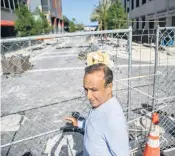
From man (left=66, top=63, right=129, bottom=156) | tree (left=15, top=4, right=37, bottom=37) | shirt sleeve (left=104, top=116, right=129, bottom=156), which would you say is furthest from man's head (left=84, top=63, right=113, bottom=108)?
tree (left=15, top=4, right=37, bottom=37)

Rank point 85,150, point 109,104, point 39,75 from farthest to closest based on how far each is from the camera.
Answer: point 39,75
point 85,150
point 109,104

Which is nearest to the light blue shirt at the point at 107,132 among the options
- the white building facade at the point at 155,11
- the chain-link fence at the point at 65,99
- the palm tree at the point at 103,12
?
the chain-link fence at the point at 65,99

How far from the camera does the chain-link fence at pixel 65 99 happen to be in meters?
4.16

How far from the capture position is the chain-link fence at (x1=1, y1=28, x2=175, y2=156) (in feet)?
13.6

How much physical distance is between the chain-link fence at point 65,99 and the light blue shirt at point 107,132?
1.63m

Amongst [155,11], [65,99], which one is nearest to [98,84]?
[65,99]

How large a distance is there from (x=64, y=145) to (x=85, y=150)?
2482mm

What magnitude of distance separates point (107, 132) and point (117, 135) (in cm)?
9

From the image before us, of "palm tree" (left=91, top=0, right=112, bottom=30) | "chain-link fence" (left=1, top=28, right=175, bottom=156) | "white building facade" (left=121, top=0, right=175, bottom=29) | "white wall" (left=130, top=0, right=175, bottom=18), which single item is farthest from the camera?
"palm tree" (left=91, top=0, right=112, bottom=30)

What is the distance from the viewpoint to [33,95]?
8.20 meters

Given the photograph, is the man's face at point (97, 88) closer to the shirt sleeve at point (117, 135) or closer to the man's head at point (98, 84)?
the man's head at point (98, 84)

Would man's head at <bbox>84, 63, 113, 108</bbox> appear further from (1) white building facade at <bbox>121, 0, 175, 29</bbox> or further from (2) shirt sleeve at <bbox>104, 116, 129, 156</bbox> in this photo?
(1) white building facade at <bbox>121, 0, 175, 29</bbox>

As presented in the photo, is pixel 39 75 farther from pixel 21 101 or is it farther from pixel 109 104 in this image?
pixel 109 104

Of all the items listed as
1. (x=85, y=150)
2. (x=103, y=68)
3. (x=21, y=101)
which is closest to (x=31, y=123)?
(x=21, y=101)
